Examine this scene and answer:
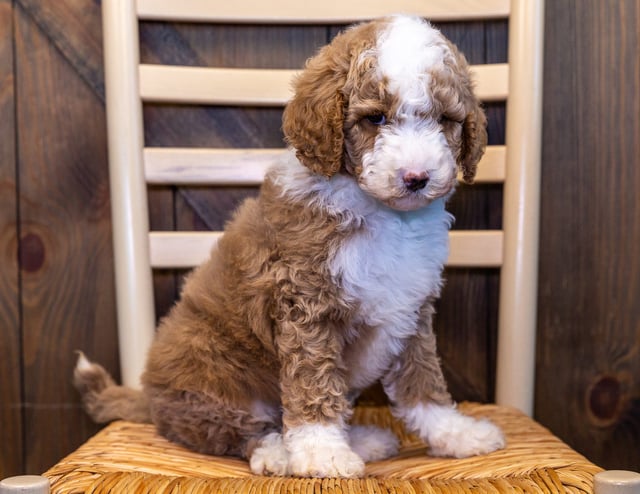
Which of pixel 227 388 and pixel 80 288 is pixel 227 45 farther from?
pixel 227 388

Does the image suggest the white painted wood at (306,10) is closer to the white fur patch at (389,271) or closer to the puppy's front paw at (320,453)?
the white fur patch at (389,271)

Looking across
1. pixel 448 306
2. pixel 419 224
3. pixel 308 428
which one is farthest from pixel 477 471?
pixel 448 306

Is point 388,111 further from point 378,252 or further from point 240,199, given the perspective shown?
point 240,199

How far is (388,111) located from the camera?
3.49 ft

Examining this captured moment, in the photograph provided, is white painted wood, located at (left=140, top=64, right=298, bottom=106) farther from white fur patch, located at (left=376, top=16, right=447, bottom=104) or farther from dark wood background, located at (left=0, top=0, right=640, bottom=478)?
white fur patch, located at (left=376, top=16, right=447, bottom=104)

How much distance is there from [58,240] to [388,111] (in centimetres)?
93

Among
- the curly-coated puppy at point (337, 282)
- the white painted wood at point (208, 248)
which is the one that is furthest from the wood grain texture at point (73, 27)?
the curly-coated puppy at point (337, 282)

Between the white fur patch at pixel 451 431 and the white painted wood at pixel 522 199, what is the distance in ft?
0.70

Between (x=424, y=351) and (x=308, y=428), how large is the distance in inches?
10.6

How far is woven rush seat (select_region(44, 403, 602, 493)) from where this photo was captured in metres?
0.96

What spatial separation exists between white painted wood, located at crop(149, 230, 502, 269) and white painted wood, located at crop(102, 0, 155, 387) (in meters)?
0.04

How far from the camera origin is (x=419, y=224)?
3.88 ft

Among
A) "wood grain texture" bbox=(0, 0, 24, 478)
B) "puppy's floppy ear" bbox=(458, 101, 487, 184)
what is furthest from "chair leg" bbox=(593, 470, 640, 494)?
"wood grain texture" bbox=(0, 0, 24, 478)

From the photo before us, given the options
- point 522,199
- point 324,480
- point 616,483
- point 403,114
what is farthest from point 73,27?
point 616,483
